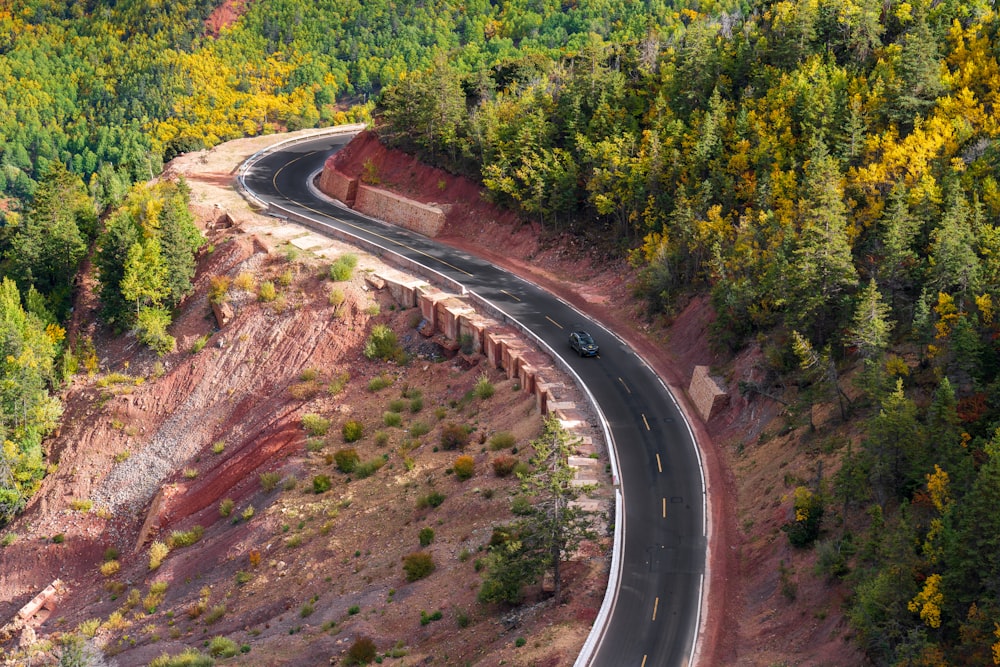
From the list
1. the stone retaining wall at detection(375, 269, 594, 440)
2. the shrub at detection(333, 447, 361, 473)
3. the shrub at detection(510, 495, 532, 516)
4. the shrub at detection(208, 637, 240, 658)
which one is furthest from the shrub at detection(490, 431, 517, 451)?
the shrub at detection(208, 637, 240, 658)

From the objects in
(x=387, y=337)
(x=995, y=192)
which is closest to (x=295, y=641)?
(x=387, y=337)

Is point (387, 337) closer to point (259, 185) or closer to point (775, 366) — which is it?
point (775, 366)

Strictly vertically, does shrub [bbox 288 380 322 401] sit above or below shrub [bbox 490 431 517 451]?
below

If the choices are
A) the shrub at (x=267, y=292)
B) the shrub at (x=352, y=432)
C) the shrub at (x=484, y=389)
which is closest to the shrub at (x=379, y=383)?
the shrub at (x=352, y=432)

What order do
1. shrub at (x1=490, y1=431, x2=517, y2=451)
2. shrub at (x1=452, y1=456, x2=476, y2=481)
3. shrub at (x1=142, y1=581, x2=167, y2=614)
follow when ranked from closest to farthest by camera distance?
shrub at (x1=452, y1=456, x2=476, y2=481) < shrub at (x1=142, y1=581, x2=167, y2=614) < shrub at (x1=490, y1=431, x2=517, y2=451)

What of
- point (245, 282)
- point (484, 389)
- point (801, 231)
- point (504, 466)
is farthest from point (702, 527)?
point (245, 282)

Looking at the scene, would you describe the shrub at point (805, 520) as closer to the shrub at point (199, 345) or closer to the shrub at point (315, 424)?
the shrub at point (315, 424)

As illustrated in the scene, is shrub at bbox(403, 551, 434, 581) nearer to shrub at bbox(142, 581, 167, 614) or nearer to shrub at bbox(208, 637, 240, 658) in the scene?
shrub at bbox(208, 637, 240, 658)

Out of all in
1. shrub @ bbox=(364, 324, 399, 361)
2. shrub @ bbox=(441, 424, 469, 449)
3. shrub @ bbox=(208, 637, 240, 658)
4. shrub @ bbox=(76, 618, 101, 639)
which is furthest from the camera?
shrub @ bbox=(364, 324, 399, 361)
